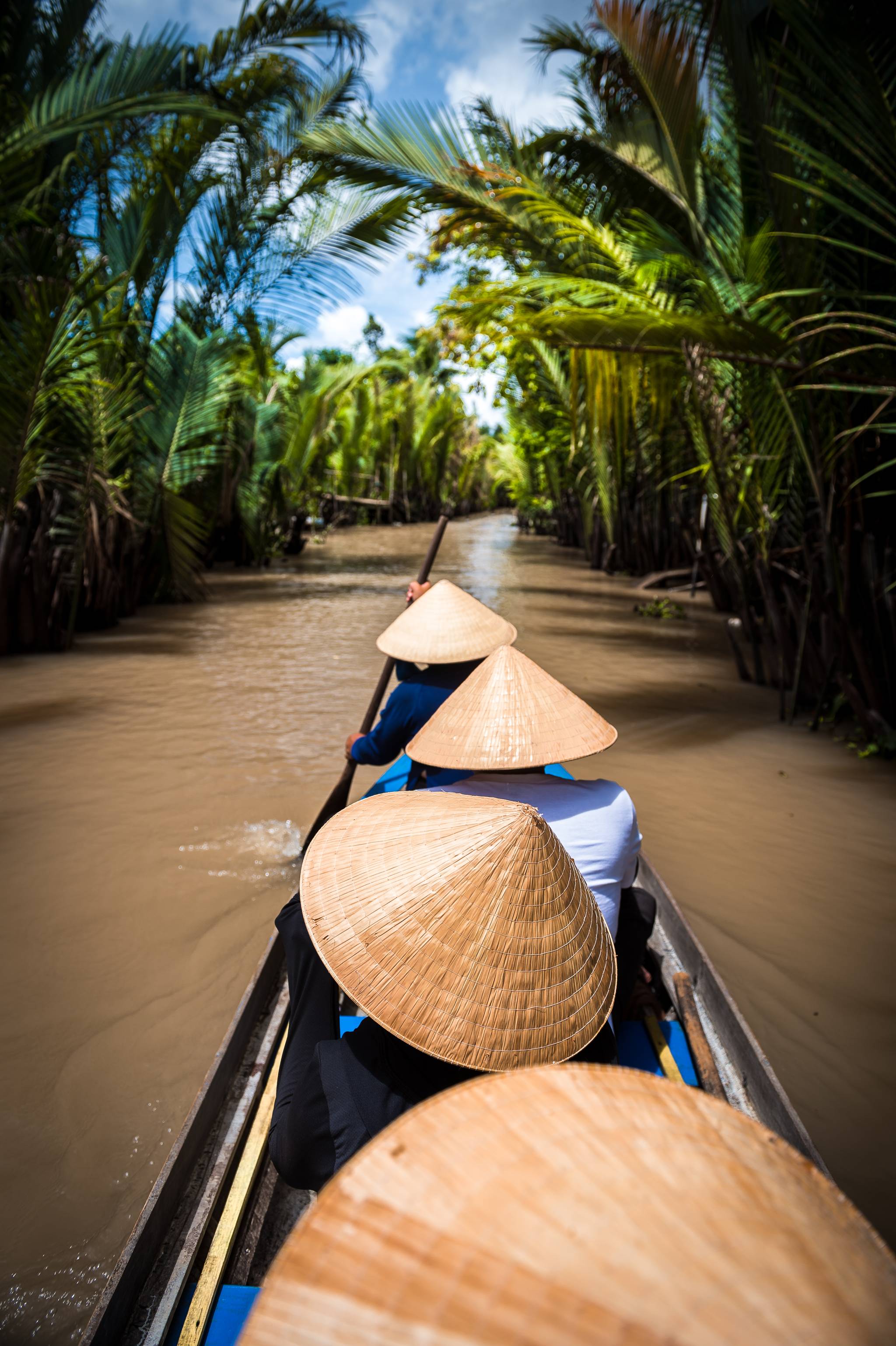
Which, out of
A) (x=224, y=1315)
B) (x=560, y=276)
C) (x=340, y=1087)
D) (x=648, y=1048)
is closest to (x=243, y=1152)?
(x=224, y=1315)

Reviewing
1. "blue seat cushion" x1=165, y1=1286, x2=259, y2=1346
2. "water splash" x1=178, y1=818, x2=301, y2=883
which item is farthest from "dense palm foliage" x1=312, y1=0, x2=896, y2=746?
"blue seat cushion" x1=165, y1=1286, x2=259, y2=1346

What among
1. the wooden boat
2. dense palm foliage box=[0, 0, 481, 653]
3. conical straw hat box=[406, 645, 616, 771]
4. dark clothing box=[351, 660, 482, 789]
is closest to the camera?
the wooden boat

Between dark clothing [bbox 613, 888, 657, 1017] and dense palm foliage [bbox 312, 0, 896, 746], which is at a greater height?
dense palm foliage [bbox 312, 0, 896, 746]

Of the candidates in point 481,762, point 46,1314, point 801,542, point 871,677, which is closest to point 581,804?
point 481,762

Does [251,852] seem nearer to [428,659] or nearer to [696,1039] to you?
[428,659]

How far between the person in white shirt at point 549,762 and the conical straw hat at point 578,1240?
952 millimetres

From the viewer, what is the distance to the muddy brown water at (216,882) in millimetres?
1893

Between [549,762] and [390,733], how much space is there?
100cm

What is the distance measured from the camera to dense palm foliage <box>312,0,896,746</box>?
11.4 feet

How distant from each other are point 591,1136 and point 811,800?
3.89m

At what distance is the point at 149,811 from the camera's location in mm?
3836

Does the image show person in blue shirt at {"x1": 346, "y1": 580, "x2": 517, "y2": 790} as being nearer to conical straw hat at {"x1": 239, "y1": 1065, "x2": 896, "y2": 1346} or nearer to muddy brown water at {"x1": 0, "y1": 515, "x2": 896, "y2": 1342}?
muddy brown water at {"x1": 0, "y1": 515, "x2": 896, "y2": 1342}

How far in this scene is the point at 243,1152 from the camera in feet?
5.09

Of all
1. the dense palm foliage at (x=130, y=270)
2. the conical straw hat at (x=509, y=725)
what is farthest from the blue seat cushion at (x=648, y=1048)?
the dense palm foliage at (x=130, y=270)
